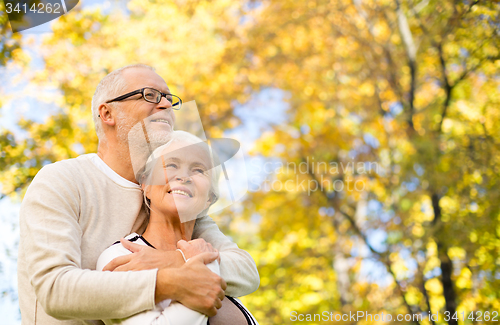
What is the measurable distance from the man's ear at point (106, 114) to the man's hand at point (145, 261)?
1.88 ft

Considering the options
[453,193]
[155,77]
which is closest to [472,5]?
[453,193]

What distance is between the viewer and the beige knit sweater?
974 mm

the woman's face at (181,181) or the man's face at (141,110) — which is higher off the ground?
the man's face at (141,110)

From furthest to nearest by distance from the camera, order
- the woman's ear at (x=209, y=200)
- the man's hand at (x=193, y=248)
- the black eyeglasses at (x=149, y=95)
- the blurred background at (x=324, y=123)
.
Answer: the blurred background at (x=324, y=123), the black eyeglasses at (x=149, y=95), the woman's ear at (x=209, y=200), the man's hand at (x=193, y=248)

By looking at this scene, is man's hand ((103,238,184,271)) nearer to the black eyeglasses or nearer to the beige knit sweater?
the beige knit sweater

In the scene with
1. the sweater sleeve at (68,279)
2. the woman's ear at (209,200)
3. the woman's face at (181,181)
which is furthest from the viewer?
the woman's ear at (209,200)

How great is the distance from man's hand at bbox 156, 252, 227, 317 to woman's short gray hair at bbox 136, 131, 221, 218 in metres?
0.35

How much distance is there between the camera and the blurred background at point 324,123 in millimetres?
4262

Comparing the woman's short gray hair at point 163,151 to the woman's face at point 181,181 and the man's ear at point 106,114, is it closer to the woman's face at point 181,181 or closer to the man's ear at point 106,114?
the woman's face at point 181,181

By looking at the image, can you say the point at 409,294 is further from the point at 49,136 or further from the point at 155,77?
the point at 155,77

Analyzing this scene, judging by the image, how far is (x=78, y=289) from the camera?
965mm

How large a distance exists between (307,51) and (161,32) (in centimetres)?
233

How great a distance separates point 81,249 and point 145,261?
0.24 m

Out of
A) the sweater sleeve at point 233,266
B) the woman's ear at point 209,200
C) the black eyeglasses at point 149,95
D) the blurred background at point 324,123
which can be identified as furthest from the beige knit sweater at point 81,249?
the blurred background at point 324,123
